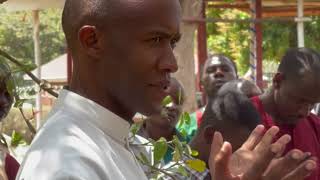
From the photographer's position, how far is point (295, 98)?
14.0ft

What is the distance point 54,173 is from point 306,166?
35.1 inches

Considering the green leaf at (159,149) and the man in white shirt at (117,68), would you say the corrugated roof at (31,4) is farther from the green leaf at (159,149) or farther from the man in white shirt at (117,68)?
the man in white shirt at (117,68)

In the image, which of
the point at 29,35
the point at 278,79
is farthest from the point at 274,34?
the point at 278,79

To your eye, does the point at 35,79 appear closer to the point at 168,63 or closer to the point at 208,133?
the point at 168,63

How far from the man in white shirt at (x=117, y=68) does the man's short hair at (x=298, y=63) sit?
267 cm

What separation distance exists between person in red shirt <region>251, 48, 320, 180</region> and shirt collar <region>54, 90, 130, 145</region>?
228 centimetres

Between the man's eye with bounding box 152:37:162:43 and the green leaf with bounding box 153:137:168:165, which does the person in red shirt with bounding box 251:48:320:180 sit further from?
the man's eye with bounding box 152:37:162:43

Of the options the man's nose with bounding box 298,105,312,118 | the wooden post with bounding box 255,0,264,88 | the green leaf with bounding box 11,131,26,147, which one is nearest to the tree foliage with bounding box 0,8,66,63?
the wooden post with bounding box 255,0,264,88

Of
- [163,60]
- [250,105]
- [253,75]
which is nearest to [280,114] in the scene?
[250,105]

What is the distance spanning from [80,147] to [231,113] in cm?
190

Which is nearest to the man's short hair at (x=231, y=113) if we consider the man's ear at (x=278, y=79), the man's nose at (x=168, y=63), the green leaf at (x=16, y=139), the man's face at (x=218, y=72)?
the man's ear at (x=278, y=79)

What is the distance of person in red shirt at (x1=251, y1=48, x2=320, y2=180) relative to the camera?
4.17 meters

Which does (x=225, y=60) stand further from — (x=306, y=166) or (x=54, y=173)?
(x=54, y=173)

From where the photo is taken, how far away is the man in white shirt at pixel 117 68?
1.80 m
